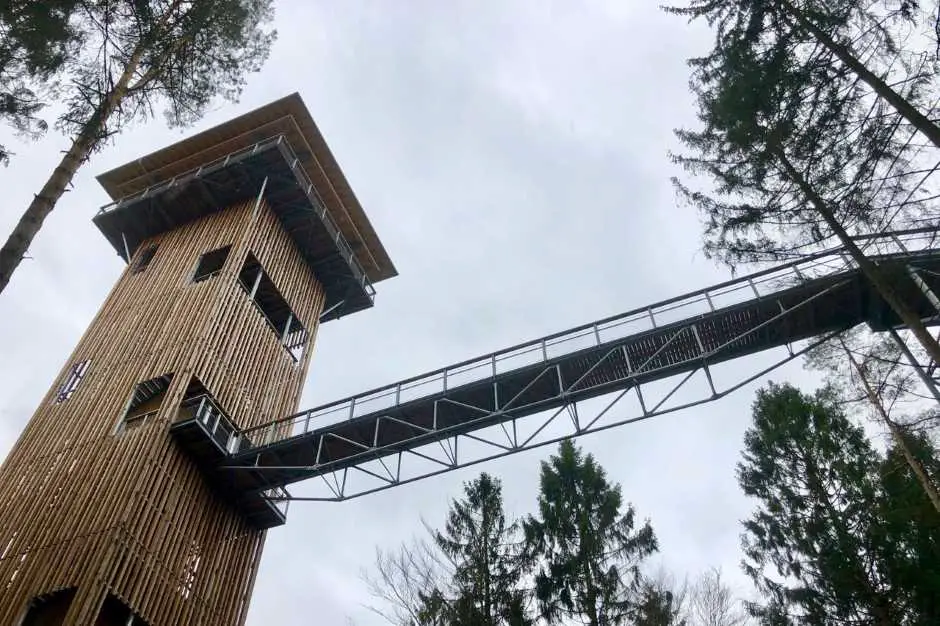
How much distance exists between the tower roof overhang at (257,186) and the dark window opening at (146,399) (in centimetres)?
743

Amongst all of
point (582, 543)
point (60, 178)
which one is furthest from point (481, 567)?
point (60, 178)

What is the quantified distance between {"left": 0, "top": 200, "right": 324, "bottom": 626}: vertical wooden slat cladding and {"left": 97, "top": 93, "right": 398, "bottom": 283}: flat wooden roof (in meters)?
2.48

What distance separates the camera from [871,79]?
993cm

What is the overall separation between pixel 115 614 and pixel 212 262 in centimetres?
1049

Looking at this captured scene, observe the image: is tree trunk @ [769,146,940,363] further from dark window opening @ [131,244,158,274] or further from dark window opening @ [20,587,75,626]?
dark window opening @ [131,244,158,274]

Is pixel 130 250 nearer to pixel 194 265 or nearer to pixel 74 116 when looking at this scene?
pixel 194 265

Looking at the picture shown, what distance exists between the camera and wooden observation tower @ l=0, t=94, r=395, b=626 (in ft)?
47.9

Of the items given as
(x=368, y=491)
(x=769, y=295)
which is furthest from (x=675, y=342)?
(x=368, y=491)

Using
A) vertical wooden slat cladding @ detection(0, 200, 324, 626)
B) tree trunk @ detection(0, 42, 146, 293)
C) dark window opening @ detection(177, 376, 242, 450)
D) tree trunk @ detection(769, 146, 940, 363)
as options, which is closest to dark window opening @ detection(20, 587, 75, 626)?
vertical wooden slat cladding @ detection(0, 200, 324, 626)

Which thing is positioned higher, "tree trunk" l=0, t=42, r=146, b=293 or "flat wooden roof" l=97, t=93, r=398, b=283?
"flat wooden roof" l=97, t=93, r=398, b=283

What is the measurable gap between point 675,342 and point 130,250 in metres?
18.1

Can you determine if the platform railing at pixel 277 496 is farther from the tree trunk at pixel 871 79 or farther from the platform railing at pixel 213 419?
the tree trunk at pixel 871 79

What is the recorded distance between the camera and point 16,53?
9.71 metres

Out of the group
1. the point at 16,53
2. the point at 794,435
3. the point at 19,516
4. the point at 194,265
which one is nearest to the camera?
the point at 16,53
